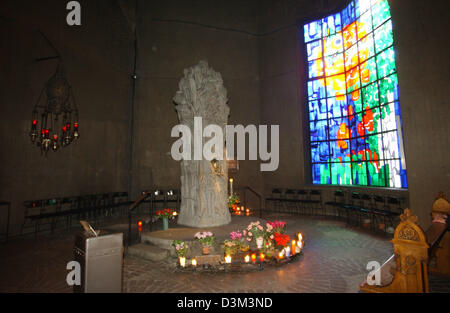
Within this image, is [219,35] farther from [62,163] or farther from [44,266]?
[44,266]

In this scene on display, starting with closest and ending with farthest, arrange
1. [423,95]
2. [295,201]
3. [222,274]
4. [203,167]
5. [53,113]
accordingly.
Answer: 1. [222,274]
2. [423,95]
3. [203,167]
4. [53,113]
5. [295,201]

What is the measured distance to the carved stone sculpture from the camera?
24.4 feet

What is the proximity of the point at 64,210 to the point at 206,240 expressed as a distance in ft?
23.5

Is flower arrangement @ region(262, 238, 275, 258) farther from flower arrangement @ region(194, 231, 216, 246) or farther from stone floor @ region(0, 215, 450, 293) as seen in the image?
flower arrangement @ region(194, 231, 216, 246)

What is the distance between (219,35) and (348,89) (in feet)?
24.3

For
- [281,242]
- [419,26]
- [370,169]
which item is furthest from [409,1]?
[281,242]

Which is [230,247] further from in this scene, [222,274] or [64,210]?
[64,210]

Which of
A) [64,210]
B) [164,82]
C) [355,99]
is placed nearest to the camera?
[64,210]

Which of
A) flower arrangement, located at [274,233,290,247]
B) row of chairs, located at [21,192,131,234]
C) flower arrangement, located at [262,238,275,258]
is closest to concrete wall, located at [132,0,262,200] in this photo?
row of chairs, located at [21,192,131,234]

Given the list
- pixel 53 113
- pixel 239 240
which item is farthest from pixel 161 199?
pixel 239 240

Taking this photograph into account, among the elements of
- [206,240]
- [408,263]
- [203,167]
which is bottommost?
[206,240]

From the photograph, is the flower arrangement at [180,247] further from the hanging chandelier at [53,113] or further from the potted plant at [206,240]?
the hanging chandelier at [53,113]

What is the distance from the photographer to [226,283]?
467 centimetres

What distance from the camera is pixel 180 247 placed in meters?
5.59
